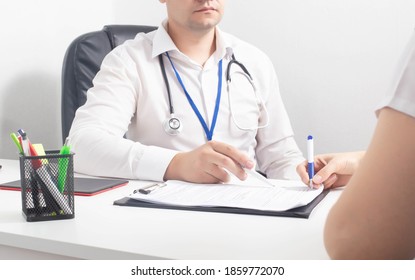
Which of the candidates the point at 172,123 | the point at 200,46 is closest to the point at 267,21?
the point at 200,46

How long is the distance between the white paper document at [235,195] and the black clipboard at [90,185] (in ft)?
0.40

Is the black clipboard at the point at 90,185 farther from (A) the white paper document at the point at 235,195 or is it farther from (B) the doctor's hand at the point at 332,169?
(B) the doctor's hand at the point at 332,169

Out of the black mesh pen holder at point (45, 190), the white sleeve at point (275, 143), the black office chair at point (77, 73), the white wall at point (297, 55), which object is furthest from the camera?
the white wall at point (297, 55)

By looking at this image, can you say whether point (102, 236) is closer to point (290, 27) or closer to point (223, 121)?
point (223, 121)

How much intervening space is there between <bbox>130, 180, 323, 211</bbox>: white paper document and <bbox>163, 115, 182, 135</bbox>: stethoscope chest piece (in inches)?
17.4

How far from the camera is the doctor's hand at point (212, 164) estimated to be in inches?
49.7

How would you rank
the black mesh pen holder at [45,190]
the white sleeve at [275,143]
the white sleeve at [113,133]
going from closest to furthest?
the black mesh pen holder at [45,190] → the white sleeve at [113,133] → the white sleeve at [275,143]

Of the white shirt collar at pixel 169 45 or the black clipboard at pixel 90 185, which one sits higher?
the white shirt collar at pixel 169 45

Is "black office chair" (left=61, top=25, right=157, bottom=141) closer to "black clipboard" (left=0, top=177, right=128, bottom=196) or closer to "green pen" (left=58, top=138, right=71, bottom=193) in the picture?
"black clipboard" (left=0, top=177, right=128, bottom=196)

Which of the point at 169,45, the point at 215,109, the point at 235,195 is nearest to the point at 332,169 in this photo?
the point at 235,195

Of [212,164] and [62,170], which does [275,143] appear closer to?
[212,164]

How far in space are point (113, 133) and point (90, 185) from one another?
352mm

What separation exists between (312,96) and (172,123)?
0.94m

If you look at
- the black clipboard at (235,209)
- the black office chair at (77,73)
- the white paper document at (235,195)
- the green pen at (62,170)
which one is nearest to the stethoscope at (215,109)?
the black office chair at (77,73)
